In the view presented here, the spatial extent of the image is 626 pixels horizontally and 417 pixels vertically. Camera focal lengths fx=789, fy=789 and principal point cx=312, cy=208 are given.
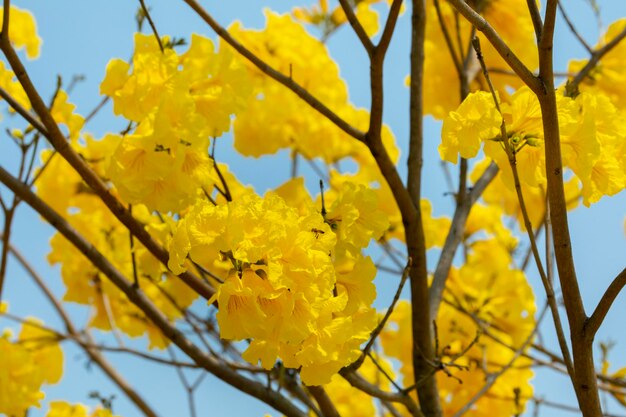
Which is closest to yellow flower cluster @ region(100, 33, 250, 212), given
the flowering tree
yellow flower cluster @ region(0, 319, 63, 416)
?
the flowering tree

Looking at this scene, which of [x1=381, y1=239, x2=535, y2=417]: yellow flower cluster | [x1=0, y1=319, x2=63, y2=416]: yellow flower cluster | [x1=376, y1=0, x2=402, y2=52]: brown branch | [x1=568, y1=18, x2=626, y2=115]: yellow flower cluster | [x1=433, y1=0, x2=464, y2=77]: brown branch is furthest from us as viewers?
[x1=568, y1=18, x2=626, y2=115]: yellow flower cluster

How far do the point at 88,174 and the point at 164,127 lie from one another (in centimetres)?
27

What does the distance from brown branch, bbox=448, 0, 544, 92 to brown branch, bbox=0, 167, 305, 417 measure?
0.93m

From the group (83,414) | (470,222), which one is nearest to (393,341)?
(470,222)

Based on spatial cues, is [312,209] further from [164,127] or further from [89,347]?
[89,347]

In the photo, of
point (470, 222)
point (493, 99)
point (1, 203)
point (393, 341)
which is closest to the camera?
point (493, 99)

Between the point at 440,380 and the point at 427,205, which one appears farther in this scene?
the point at 440,380

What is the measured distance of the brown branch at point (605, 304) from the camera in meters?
1.28

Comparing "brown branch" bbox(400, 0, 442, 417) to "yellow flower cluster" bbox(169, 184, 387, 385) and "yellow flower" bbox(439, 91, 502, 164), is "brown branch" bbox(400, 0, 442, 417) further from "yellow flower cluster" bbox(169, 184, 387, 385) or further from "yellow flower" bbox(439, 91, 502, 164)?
"yellow flower cluster" bbox(169, 184, 387, 385)

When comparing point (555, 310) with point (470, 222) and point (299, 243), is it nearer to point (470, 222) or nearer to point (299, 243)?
point (299, 243)

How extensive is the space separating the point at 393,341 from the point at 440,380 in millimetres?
282

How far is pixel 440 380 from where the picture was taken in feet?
9.52

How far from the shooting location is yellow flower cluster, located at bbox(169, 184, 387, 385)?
4.15 ft

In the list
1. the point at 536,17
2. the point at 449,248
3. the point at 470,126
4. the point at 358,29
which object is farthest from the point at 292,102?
the point at 536,17
